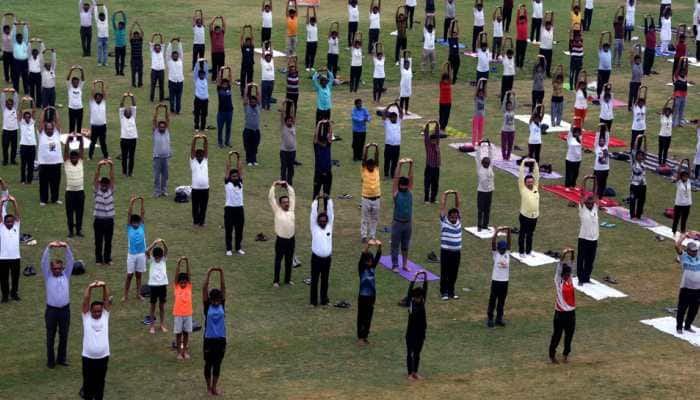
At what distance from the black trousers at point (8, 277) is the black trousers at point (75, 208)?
390 centimetres

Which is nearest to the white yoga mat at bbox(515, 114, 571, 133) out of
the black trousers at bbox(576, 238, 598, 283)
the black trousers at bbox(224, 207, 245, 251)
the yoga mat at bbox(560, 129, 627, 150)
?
the yoga mat at bbox(560, 129, 627, 150)

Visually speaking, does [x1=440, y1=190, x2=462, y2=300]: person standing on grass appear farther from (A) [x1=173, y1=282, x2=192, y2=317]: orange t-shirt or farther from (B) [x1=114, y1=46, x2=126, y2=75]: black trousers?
(B) [x1=114, y1=46, x2=126, y2=75]: black trousers

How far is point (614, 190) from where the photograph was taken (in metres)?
37.6

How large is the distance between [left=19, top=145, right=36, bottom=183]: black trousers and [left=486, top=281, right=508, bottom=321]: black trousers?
1292cm

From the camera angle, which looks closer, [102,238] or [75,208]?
[102,238]

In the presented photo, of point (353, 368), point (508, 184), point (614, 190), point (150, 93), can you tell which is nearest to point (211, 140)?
point (150, 93)

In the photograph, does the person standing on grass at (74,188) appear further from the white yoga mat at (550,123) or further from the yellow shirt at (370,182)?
the white yoga mat at (550,123)

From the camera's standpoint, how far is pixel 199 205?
3266 centimetres

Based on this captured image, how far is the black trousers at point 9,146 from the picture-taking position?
3619cm

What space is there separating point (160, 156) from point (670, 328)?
12.8 m

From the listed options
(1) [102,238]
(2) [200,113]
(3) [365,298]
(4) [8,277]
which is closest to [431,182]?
(2) [200,113]

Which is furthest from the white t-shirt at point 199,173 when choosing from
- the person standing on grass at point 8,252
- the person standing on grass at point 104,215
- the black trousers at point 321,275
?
the person standing on grass at point 8,252

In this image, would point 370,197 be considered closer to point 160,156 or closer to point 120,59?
point 160,156

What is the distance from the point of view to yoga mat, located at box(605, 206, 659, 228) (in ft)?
115
